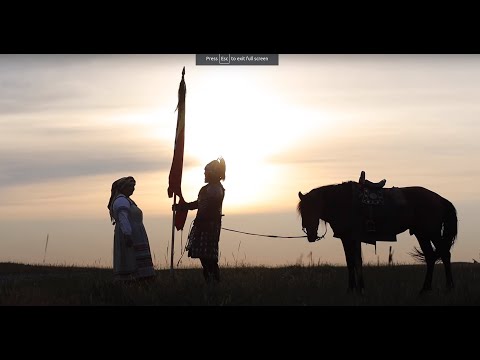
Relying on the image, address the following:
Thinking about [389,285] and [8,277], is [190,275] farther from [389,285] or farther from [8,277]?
[8,277]

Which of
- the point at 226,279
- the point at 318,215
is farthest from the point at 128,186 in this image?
the point at 318,215

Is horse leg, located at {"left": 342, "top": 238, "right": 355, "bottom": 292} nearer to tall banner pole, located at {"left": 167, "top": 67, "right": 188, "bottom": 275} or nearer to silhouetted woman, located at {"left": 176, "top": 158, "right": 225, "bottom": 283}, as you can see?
silhouetted woman, located at {"left": 176, "top": 158, "right": 225, "bottom": 283}

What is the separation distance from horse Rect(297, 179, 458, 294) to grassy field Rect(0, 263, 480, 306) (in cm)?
47

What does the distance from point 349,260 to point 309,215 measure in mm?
994

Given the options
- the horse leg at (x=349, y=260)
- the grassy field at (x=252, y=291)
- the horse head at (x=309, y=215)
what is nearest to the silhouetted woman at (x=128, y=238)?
the grassy field at (x=252, y=291)

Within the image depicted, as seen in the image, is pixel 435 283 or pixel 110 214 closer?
pixel 110 214

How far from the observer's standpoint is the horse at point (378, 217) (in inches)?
471

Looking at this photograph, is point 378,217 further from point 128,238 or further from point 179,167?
point 128,238

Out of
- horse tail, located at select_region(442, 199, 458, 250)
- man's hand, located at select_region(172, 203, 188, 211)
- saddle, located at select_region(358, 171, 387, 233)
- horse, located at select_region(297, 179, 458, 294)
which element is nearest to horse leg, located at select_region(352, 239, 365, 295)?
horse, located at select_region(297, 179, 458, 294)

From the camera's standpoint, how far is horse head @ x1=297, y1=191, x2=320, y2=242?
38.9ft

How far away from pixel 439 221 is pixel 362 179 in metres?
1.75

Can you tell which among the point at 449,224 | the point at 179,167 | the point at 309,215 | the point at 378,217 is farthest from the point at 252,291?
the point at 449,224

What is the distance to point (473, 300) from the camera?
10.6 m

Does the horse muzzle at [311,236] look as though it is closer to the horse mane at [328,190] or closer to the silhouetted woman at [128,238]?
the horse mane at [328,190]
